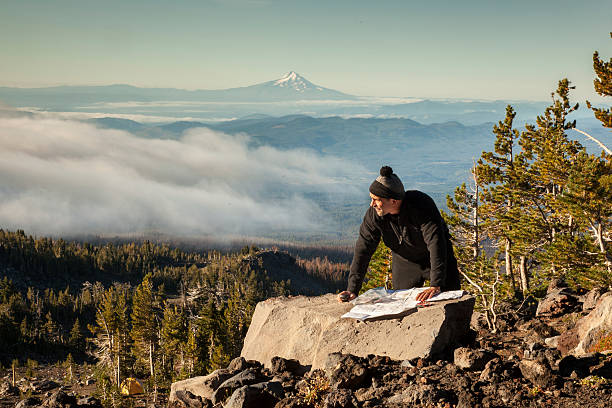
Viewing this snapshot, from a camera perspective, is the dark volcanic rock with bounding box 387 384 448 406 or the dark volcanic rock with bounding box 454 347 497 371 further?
the dark volcanic rock with bounding box 454 347 497 371

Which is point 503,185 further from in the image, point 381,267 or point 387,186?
point 387,186

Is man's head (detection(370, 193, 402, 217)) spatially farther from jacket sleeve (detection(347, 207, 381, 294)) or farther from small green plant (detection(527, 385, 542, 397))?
small green plant (detection(527, 385, 542, 397))

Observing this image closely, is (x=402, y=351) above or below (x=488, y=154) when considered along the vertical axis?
below

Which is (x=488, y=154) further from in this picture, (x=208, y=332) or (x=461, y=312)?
(x=208, y=332)

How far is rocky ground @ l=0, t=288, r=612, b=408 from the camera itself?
759cm

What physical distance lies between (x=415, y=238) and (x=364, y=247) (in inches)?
41.4

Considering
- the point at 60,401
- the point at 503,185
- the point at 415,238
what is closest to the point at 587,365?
the point at 415,238

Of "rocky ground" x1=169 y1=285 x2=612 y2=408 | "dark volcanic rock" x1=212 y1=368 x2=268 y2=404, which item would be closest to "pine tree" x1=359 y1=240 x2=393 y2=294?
Answer: "rocky ground" x1=169 y1=285 x2=612 y2=408

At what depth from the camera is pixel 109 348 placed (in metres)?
67.8

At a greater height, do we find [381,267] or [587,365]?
[587,365]

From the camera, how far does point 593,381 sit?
777 cm

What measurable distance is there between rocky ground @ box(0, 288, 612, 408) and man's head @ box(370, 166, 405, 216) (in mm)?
2983

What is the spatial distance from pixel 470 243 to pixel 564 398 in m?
33.3

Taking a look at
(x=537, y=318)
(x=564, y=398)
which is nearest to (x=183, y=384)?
(x=564, y=398)
